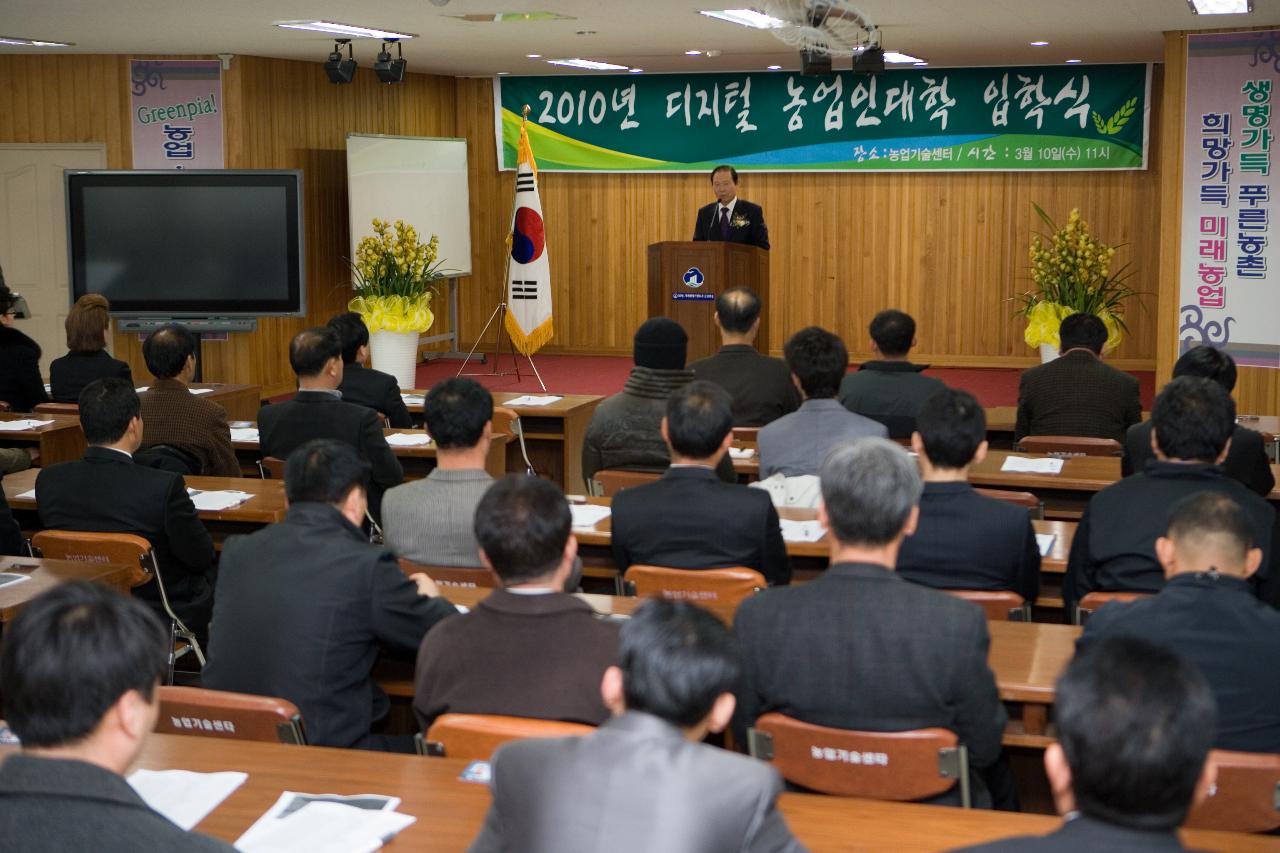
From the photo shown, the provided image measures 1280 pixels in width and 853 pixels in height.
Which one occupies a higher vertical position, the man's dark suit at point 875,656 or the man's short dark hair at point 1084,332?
the man's short dark hair at point 1084,332

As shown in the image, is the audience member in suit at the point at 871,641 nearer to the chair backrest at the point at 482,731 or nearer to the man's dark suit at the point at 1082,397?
the chair backrest at the point at 482,731

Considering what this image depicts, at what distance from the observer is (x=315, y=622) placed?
309 centimetres

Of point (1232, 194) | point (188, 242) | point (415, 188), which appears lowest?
point (188, 242)

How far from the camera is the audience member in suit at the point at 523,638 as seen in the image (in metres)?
2.63

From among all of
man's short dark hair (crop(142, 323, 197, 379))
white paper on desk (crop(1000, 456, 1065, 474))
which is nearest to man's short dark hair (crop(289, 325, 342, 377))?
man's short dark hair (crop(142, 323, 197, 379))

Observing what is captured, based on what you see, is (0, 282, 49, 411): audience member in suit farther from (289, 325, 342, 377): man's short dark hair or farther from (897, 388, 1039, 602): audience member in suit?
(897, 388, 1039, 602): audience member in suit

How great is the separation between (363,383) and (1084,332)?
3.25 meters

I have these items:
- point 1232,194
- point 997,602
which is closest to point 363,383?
point 997,602

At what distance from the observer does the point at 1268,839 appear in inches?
89.4

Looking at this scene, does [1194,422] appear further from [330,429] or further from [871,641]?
[330,429]

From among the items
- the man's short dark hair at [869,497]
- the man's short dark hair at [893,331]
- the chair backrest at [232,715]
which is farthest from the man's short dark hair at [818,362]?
the chair backrest at [232,715]

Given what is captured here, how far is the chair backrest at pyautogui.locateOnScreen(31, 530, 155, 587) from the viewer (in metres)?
4.41

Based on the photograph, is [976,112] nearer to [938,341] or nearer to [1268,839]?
[938,341]

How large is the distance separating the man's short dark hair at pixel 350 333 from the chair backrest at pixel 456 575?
2.92m
